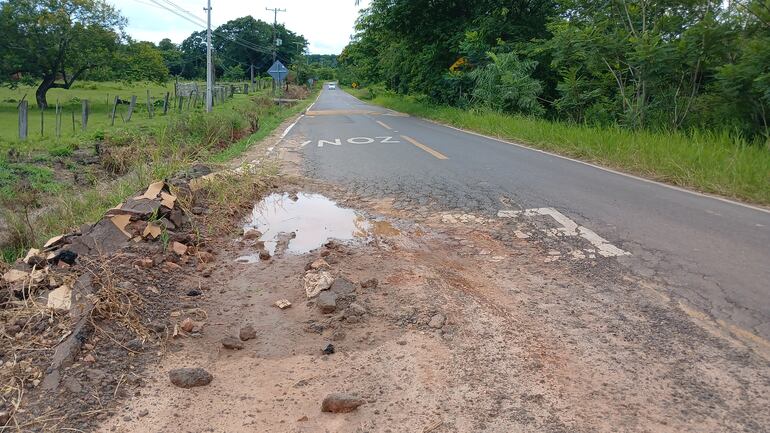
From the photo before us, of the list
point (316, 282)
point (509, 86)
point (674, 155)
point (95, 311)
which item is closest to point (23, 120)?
point (509, 86)

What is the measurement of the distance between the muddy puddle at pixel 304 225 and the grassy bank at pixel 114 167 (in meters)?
1.71

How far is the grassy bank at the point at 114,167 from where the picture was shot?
7168 mm

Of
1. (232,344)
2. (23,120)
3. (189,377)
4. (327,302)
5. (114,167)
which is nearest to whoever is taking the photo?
(189,377)

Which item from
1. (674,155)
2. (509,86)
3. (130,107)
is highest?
(509,86)

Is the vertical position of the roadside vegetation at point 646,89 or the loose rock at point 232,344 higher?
the roadside vegetation at point 646,89

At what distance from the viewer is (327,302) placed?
157 inches

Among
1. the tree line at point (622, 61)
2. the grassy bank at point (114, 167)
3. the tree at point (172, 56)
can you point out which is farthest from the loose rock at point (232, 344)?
the tree at point (172, 56)

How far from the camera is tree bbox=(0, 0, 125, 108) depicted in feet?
99.4

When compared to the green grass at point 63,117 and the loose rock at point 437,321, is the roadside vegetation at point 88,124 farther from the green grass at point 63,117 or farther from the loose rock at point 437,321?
the loose rock at point 437,321

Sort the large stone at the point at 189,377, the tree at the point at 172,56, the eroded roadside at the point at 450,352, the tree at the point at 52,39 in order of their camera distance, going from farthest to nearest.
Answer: the tree at the point at 172,56 → the tree at the point at 52,39 → the large stone at the point at 189,377 → the eroded roadside at the point at 450,352

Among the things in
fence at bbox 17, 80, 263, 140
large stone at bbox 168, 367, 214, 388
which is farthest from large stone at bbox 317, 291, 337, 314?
fence at bbox 17, 80, 263, 140

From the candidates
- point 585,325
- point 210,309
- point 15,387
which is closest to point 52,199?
point 210,309

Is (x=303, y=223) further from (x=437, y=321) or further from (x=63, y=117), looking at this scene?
(x=63, y=117)

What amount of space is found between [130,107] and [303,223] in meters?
17.7
